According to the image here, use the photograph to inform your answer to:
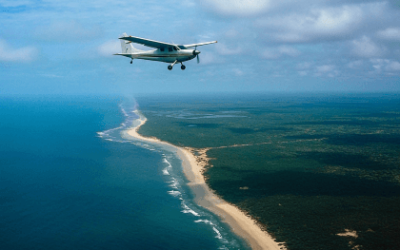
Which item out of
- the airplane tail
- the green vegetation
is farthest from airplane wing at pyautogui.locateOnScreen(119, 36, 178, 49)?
the green vegetation

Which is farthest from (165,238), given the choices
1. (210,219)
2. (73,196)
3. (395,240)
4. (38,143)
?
(38,143)

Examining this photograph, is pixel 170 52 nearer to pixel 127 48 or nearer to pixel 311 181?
pixel 127 48

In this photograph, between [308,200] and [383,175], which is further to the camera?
[383,175]

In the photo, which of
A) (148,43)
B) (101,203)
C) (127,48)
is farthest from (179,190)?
(148,43)

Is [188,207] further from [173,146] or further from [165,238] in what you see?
[173,146]

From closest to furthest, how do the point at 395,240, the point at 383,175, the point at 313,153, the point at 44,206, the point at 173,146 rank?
the point at 395,240 < the point at 44,206 < the point at 383,175 < the point at 313,153 < the point at 173,146

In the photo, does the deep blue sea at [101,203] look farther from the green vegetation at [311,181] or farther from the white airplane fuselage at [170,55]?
the white airplane fuselage at [170,55]

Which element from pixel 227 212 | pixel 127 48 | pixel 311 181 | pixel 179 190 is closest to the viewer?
pixel 227 212
